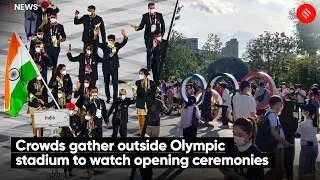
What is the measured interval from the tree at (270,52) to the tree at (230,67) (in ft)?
1.51

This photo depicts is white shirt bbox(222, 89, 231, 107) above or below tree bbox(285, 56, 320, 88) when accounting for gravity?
below

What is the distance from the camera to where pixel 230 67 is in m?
21.7

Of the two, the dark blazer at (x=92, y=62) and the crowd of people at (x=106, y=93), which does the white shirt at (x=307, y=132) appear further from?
the dark blazer at (x=92, y=62)

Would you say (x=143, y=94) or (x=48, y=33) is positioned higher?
(x=48, y=33)

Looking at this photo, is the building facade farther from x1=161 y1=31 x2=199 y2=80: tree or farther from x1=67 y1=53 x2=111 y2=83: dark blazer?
x1=67 y1=53 x2=111 y2=83: dark blazer

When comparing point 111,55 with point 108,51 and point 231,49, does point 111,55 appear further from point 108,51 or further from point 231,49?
point 231,49

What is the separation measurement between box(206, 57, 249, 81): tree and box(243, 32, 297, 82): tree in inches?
18.2

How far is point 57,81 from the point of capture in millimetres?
7469

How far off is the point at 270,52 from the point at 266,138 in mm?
15676

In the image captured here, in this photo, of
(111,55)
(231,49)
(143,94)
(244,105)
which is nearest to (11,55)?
(111,55)

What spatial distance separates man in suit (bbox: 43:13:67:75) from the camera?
7848mm

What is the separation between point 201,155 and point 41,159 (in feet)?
6.85

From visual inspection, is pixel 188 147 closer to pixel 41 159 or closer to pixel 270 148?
pixel 270 148

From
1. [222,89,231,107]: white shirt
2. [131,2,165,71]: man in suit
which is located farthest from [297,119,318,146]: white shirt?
[222,89,231,107]: white shirt
